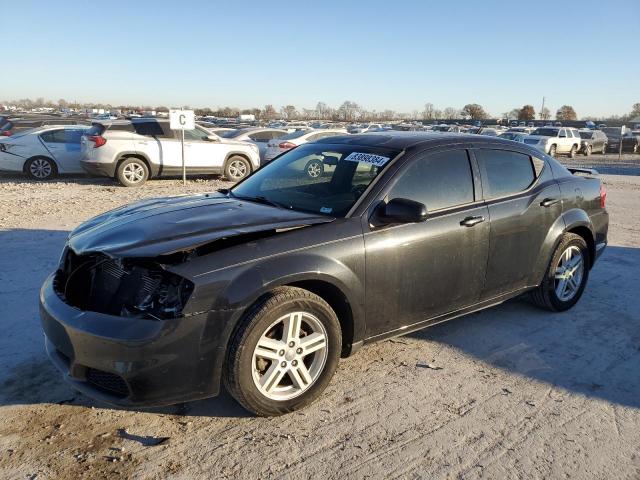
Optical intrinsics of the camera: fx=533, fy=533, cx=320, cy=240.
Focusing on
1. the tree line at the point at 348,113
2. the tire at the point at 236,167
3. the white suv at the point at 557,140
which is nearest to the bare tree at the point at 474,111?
the tree line at the point at 348,113

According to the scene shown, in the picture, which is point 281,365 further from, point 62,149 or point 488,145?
point 62,149

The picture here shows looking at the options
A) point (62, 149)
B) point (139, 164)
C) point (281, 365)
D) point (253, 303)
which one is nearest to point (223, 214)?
point (253, 303)

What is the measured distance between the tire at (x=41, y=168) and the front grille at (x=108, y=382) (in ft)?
42.1

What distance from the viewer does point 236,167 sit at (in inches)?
578

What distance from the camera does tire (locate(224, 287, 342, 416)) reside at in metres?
3.02

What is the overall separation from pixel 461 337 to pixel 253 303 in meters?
2.16

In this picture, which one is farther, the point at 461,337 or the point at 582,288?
the point at 582,288

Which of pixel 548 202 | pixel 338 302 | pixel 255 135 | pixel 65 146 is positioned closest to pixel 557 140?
pixel 255 135

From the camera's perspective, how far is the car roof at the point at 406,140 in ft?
13.6

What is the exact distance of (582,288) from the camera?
17.3 feet

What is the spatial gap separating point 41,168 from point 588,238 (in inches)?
531

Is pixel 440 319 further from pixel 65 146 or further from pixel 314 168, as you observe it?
pixel 65 146

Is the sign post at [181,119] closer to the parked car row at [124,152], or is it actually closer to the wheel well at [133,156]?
the parked car row at [124,152]

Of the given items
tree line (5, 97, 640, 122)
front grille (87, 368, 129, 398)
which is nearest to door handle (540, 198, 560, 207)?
front grille (87, 368, 129, 398)
